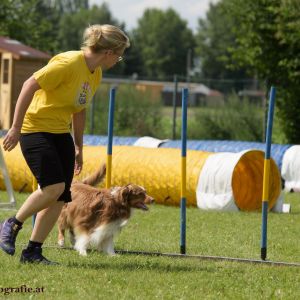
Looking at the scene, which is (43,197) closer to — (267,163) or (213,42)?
(267,163)

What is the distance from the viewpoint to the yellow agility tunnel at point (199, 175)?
418 inches

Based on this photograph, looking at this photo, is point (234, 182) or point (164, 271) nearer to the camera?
point (164, 271)

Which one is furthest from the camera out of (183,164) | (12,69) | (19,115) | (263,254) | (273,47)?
(12,69)

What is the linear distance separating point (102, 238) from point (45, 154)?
127 centimetres

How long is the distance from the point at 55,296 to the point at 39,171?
1115 mm

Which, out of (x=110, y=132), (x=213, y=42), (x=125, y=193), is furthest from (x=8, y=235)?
(x=213, y=42)

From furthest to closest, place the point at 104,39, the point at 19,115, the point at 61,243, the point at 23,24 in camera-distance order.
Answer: the point at 23,24, the point at 61,243, the point at 104,39, the point at 19,115

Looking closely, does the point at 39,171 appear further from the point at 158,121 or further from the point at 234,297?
the point at 158,121

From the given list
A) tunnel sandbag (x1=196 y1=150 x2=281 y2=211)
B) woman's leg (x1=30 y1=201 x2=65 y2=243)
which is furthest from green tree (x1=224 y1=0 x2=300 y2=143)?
woman's leg (x1=30 y1=201 x2=65 y2=243)

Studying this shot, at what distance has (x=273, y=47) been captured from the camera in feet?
57.4

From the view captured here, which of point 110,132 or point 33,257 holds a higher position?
point 110,132

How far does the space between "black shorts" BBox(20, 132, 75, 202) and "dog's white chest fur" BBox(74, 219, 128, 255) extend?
98 cm

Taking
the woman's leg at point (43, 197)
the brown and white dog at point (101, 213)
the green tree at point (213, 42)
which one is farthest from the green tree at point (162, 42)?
the woman's leg at point (43, 197)

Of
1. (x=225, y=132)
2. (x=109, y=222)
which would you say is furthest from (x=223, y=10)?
(x=109, y=222)
